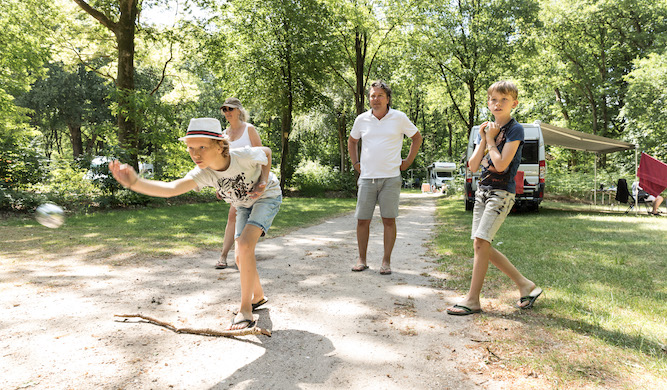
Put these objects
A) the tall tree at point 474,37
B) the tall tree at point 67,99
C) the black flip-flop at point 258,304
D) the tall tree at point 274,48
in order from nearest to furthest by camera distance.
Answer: the black flip-flop at point 258,304 < the tall tree at point 274,48 < the tall tree at point 474,37 < the tall tree at point 67,99

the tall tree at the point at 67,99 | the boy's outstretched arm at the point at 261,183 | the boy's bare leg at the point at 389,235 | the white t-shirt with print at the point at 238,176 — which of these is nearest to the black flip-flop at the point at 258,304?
the white t-shirt with print at the point at 238,176

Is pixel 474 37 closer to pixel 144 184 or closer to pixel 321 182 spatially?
pixel 321 182

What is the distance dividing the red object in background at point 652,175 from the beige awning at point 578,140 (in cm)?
145

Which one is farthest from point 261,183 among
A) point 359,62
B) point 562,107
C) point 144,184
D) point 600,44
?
point 562,107

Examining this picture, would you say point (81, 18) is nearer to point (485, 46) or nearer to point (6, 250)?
point (6, 250)

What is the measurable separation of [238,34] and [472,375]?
73.4 ft

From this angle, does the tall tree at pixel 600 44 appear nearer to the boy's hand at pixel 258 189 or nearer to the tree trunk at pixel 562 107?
the tree trunk at pixel 562 107

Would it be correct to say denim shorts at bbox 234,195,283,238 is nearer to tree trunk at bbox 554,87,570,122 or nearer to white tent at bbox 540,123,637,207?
white tent at bbox 540,123,637,207

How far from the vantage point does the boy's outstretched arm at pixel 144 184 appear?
254cm

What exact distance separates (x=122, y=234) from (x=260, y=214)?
5.73 metres

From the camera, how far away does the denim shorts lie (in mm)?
3307

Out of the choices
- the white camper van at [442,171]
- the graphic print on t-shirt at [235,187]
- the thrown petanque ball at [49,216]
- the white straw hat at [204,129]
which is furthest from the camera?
the white camper van at [442,171]

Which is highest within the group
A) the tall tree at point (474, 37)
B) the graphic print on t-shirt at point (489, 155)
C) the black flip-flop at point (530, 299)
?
the tall tree at point (474, 37)

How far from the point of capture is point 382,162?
5.06 m
